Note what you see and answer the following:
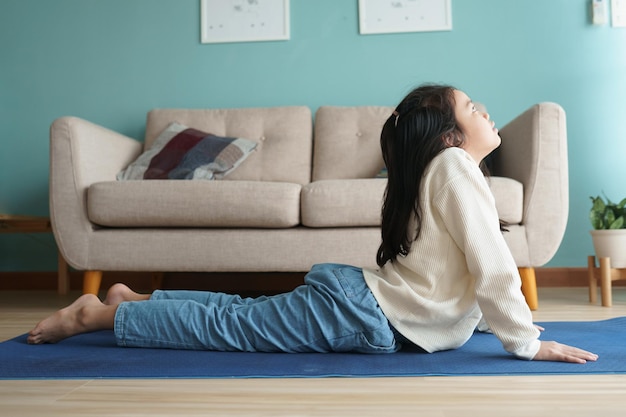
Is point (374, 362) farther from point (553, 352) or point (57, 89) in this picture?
point (57, 89)

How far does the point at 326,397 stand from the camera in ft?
3.08

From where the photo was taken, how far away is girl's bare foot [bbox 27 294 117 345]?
134cm

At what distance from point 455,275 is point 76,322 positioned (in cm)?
84

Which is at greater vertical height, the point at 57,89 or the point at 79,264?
the point at 57,89

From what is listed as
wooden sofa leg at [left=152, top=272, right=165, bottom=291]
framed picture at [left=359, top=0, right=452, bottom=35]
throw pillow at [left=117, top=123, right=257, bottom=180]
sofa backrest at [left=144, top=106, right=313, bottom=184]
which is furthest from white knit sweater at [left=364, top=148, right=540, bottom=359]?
framed picture at [left=359, top=0, right=452, bottom=35]

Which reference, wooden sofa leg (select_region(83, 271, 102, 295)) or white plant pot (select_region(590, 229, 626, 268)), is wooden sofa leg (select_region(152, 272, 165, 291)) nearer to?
wooden sofa leg (select_region(83, 271, 102, 295))

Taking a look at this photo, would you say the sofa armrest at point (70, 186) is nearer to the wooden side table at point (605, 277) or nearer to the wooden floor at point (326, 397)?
the wooden floor at point (326, 397)

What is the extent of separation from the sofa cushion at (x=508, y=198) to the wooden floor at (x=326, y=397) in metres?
1.08

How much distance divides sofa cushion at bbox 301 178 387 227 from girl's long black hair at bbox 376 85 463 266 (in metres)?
0.80

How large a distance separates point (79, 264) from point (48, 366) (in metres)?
1.07

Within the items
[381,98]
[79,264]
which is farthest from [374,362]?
[381,98]

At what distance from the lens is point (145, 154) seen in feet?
8.82

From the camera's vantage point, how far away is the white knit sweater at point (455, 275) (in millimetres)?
1117

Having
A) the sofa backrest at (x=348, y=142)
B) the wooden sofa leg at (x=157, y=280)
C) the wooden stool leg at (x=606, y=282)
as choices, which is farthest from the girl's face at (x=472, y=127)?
the wooden sofa leg at (x=157, y=280)
